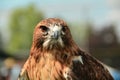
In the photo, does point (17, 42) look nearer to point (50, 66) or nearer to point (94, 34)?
point (94, 34)

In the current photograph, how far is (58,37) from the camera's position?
22.5 ft

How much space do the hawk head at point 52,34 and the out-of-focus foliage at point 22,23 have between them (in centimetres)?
7289

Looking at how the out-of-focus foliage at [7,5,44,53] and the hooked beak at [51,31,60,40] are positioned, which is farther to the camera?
the out-of-focus foliage at [7,5,44,53]

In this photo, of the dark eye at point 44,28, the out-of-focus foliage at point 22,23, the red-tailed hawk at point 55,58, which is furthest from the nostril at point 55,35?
the out-of-focus foliage at point 22,23

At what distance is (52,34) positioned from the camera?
6863 mm

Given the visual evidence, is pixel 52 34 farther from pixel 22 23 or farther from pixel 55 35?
pixel 22 23

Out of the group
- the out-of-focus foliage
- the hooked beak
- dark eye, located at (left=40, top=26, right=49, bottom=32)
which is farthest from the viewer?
the out-of-focus foliage

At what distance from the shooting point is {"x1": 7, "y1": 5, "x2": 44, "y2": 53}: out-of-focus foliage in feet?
267

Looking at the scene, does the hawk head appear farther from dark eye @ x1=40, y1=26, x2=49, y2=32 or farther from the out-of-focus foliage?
the out-of-focus foliage

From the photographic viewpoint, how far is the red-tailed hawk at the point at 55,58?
691 centimetres

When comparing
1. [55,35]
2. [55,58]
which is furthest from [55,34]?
[55,58]

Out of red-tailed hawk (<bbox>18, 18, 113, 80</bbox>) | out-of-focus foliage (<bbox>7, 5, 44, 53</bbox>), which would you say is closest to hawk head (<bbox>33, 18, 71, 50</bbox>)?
red-tailed hawk (<bbox>18, 18, 113, 80</bbox>)

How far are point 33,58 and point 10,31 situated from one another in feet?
260

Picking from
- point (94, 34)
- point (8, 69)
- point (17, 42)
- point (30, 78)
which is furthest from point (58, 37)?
point (17, 42)
